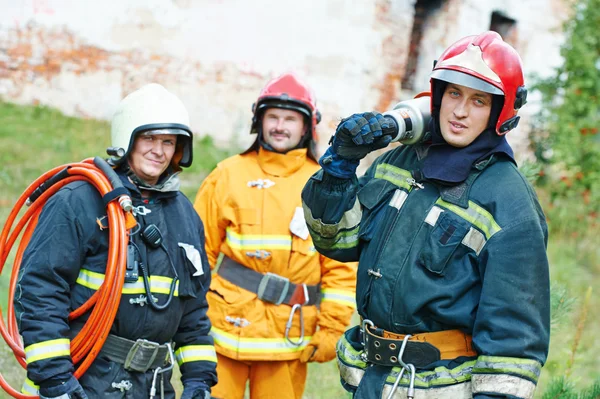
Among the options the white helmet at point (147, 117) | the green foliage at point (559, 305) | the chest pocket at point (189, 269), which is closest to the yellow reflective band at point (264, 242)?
the chest pocket at point (189, 269)

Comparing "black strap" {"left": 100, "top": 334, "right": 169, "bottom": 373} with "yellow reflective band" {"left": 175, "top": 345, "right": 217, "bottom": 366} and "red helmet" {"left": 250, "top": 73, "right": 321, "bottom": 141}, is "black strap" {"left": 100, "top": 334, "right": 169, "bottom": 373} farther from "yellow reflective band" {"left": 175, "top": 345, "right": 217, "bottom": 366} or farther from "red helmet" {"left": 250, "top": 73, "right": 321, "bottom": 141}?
"red helmet" {"left": 250, "top": 73, "right": 321, "bottom": 141}

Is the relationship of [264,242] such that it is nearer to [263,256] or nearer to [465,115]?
[263,256]

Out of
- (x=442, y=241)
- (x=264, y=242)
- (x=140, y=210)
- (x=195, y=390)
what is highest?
(x=442, y=241)

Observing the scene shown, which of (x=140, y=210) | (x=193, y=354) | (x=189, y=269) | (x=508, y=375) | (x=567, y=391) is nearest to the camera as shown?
(x=508, y=375)

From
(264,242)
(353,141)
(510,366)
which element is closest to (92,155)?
(264,242)

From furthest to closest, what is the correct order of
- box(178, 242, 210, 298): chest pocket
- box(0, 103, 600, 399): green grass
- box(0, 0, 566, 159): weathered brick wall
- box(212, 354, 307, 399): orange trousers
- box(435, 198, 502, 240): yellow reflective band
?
box(0, 0, 566, 159): weathered brick wall, box(0, 103, 600, 399): green grass, box(212, 354, 307, 399): orange trousers, box(178, 242, 210, 298): chest pocket, box(435, 198, 502, 240): yellow reflective band

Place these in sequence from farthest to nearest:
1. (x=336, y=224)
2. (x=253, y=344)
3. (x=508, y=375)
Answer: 1. (x=253, y=344)
2. (x=336, y=224)
3. (x=508, y=375)

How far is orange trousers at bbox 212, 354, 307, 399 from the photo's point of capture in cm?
432

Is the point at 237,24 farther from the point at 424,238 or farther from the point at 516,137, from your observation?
the point at 424,238

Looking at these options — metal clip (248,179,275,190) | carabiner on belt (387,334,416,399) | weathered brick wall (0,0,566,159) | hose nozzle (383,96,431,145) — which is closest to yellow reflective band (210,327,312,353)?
metal clip (248,179,275,190)

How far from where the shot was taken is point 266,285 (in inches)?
169

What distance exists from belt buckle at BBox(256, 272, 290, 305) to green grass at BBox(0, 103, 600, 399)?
199 cm

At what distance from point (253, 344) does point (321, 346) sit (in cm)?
40

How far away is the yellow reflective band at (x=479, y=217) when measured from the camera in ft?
8.75
